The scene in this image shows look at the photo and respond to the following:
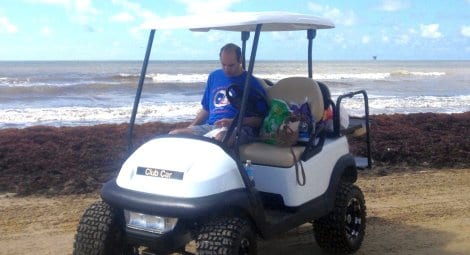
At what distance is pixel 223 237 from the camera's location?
372 centimetres

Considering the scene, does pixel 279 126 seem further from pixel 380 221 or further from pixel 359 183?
pixel 359 183

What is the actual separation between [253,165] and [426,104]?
19615 mm

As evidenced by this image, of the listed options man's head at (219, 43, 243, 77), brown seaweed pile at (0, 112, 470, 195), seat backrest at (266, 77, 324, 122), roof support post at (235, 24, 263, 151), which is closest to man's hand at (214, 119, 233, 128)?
man's head at (219, 43, 243, 77)

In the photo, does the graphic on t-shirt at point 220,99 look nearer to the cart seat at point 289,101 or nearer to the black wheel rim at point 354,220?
the cart seat at point 289,101

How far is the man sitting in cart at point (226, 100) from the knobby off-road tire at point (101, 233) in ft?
3.17

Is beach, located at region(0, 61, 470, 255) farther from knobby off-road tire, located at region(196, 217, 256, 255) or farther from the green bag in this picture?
knobby off-road tire, located at region(196, 217, 256, 255)

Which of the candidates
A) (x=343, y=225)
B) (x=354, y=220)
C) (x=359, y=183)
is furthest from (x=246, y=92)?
(x=359, y=183)

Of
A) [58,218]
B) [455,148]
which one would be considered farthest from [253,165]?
[455,148]

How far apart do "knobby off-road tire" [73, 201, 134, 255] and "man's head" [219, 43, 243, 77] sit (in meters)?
1.58

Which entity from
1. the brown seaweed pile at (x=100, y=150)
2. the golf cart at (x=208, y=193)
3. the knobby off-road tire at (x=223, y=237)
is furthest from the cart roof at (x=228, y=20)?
the brown seaweed pile at (x=100, y=150)

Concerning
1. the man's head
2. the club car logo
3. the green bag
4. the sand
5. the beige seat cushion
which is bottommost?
the sand

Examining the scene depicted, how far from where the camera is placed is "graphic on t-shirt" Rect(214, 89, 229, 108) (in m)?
5.04

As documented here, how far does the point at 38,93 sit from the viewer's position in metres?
28.6

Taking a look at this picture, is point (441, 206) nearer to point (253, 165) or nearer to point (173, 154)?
point (253, 165)
